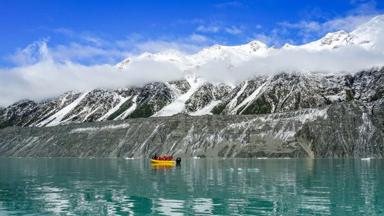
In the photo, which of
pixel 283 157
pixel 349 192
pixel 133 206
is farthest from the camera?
pixel 283 157

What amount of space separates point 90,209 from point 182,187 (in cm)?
2139

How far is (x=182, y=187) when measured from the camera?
63.8 metres

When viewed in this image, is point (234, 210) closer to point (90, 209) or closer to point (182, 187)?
point (90, 209)

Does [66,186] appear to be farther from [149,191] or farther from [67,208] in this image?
[67,208]

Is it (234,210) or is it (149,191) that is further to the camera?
(149,191)

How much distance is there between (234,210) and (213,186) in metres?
22.2

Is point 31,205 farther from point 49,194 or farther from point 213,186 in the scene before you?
point 213,186

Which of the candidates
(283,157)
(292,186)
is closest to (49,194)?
(292,186)

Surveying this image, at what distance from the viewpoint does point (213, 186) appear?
64.4 metres

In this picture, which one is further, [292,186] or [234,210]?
[292,186]

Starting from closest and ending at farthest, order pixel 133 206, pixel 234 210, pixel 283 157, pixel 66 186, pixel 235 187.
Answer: pixel 234 210 → pixel 133 206 → pixel 235 187 → pixel 66 186 → pixel 283 157

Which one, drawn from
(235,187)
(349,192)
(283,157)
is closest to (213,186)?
→ (235,187)

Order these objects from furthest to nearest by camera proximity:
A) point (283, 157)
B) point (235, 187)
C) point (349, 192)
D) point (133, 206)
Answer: point (283, 157), point (235, 187), point (349, 192), point (133, 206)

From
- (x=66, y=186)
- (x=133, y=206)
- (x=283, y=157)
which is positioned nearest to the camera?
(x=133, y=206)
